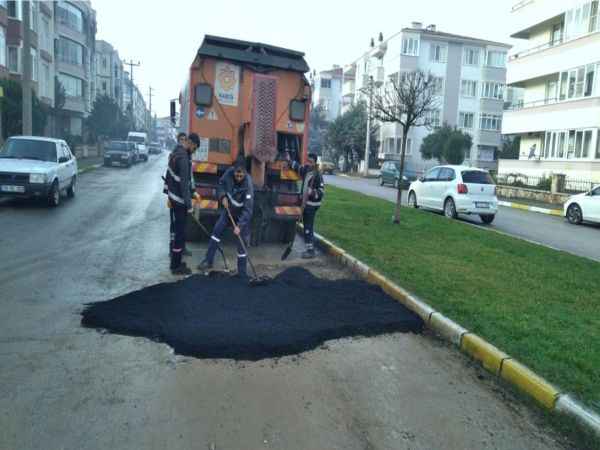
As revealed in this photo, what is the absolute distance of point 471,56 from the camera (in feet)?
171

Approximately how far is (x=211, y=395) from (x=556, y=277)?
246 inches

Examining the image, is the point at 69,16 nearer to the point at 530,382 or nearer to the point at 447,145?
the point at 447,145

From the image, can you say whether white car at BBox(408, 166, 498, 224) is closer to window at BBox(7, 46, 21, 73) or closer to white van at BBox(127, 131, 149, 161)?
window at BBox(7, 46, 21, 73)

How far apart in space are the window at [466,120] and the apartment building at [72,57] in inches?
1489

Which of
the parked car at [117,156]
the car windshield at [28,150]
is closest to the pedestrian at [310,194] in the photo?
the car windshield at [28,150]

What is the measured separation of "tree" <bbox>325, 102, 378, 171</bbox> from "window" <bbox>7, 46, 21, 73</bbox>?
29374 mm

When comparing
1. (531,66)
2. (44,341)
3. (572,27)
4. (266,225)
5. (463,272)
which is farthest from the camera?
(531,66)

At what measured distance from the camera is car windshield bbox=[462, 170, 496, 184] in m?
16.3

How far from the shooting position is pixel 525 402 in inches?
164

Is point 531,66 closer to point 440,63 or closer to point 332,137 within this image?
point 440,63

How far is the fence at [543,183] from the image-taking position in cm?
2495

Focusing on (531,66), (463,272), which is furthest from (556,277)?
(531,66)

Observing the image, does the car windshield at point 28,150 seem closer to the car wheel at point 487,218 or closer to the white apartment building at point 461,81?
the car wheel at point 487,218

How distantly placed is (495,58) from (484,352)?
5341 centimetres
